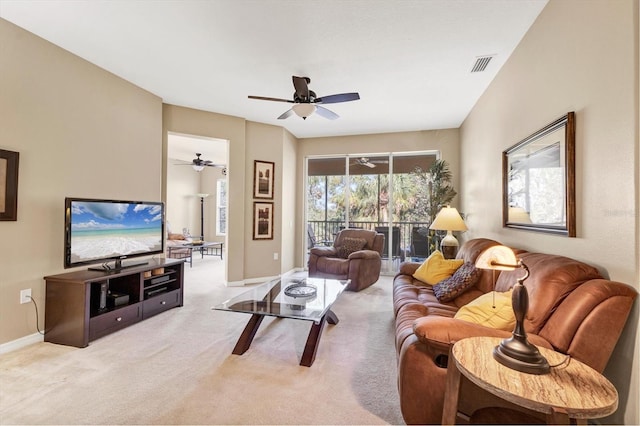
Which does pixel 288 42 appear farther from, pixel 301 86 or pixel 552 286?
pixel 552 286

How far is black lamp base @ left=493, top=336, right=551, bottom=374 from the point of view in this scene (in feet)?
3.82

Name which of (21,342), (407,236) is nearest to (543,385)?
(21,342)

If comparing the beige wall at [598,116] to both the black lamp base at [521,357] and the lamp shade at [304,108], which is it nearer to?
the black lamp base at [521,357]

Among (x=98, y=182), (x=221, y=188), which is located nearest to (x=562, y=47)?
(x=98, y=182)

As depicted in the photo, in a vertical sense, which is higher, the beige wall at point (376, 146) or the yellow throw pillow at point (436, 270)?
the beige wall at point (376, 146)

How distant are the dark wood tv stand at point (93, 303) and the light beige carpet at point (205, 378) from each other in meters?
0.10

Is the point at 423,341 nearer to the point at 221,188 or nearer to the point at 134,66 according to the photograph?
the point at 134,66

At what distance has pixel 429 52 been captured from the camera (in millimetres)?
2812

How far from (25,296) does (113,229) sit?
0.87 m

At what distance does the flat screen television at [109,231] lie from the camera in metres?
2.77

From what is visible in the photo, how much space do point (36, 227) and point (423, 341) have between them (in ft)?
11.2

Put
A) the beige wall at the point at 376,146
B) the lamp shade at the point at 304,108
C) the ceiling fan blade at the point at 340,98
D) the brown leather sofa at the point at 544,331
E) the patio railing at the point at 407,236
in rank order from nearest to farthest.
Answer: the brown leather sofa at the point at 544,331
the ceiling fan blade at the point at 340,98
the lamp shade at the point at 304,108
the beige wall at the point at 376,146
the patio railing at the point at 407,236

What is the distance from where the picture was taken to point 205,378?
2.08 meters

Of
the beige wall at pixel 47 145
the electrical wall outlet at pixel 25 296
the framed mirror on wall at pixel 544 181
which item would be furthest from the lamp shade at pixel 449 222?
the electrical wall outlet at pixel 25 296
